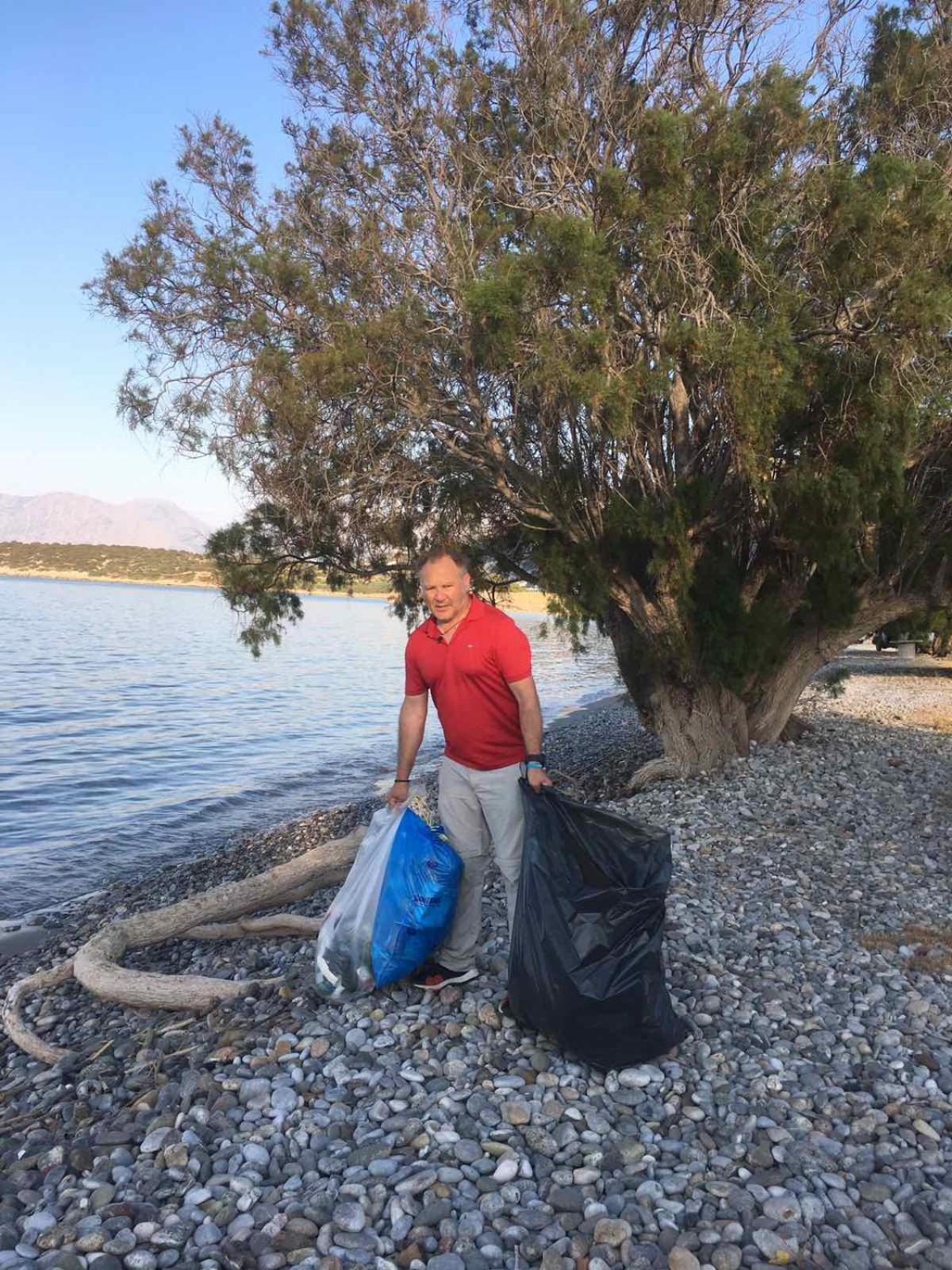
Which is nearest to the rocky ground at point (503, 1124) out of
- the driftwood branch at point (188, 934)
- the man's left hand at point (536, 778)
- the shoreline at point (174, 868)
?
the driftwood branch at point (188, 934)

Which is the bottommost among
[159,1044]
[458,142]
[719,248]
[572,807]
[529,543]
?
[159,1044]

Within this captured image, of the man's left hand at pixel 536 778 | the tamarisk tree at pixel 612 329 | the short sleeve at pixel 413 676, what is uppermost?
the tamarisk tree at pixel 612 329

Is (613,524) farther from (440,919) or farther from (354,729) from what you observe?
(354,729)

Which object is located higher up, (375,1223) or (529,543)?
(529,543)

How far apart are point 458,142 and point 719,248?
10.6 ft

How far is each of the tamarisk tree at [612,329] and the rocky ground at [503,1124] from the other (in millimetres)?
4401

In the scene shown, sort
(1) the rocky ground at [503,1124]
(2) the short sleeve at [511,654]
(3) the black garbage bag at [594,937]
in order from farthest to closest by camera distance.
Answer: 1. (2) the short sleeve at [511,654]
2. (3) the black garbage bag at [594,937]
3. (1) the rocky ground at [503,1124]

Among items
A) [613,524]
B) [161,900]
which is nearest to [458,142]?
[613,524]

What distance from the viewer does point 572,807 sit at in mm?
4016

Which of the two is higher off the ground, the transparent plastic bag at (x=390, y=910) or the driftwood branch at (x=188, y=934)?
the transparent plastic bag at (x=390, y=910)

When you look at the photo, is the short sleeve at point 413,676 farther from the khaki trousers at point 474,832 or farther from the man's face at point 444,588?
the khaki trousers at point 474,832

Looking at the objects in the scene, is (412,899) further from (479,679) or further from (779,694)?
(779,694)

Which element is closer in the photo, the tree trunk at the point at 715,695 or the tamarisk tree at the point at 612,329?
the tamarisk tree at the point at 612,329

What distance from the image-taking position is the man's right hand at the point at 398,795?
461 cm
